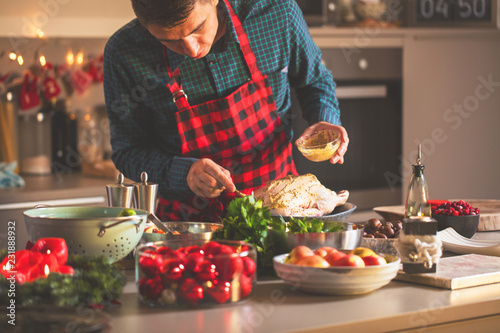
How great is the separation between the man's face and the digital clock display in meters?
1.96

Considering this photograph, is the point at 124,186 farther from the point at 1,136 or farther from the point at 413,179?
the point at 1,136

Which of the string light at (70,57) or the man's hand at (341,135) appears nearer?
the man's hand at (341,135)

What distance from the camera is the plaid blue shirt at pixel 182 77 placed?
6.11ft

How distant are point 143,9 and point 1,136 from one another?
190cm

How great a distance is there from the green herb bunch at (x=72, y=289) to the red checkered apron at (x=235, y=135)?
0.79 metres

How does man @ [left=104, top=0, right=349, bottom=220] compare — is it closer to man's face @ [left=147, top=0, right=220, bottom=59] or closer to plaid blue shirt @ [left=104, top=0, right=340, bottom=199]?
plaid blue shirt @ [left=104, top=0, right=340, bottom=199]

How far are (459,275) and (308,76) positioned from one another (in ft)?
3.23

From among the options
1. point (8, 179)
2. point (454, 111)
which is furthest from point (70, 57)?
point (454, 111)

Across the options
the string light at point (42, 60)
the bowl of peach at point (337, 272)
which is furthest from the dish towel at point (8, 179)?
the bowl of peach at point (337, 272)

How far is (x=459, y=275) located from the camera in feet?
4.04

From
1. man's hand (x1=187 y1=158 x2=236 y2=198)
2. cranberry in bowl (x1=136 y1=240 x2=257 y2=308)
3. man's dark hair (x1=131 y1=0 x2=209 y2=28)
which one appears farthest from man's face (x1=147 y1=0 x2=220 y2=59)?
cranberry in bowl (x1=136 y1=240 x2=257 y2=308)

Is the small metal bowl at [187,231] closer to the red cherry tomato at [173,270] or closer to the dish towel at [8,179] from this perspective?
the red cherry tomato at [173,270]

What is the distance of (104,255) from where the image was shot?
1271 mm

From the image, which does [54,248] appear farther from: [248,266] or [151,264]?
[248,266]
